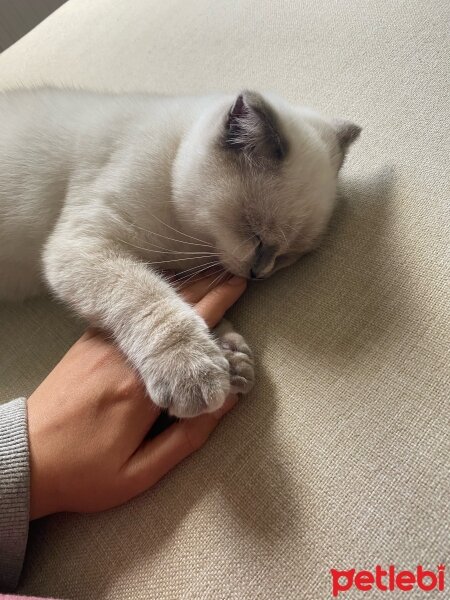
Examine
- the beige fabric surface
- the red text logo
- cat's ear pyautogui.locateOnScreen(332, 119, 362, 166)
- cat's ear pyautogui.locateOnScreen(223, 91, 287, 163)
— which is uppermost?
cat's ear pyautogui.locateOnScreen(223, 91, 287, 163)

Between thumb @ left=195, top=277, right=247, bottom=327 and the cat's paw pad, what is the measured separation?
6 centimetres

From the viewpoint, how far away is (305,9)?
1.50m

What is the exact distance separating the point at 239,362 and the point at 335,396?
0.19m

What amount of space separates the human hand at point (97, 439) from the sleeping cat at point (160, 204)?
0.06 metres

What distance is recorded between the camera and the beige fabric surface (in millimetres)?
714

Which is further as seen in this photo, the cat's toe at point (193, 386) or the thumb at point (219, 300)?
the thumb at point (219, 300)

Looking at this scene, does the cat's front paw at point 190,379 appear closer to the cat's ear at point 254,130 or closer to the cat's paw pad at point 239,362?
the cat's paw pad at point 239,362

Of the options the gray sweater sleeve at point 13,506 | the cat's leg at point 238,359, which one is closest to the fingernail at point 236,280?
the cat's leg at point 238,359

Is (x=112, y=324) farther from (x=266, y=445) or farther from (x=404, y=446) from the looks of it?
(x=404, y=446)

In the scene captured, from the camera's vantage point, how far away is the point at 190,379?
2.82 feet

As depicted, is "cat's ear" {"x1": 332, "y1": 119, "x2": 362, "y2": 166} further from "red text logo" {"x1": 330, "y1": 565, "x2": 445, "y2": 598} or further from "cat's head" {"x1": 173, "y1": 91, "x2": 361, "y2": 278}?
"red text logo" {"x1": 330, "y1": 565, "x2": 445, "y2": 598}

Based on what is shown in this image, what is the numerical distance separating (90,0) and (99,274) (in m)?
1.46

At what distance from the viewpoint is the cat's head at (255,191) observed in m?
1.03

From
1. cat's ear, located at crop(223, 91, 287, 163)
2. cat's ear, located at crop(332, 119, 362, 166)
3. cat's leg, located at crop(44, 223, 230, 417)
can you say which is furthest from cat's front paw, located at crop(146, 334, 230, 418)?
cat's ear, located at crop(332, 119, 362, 166)
